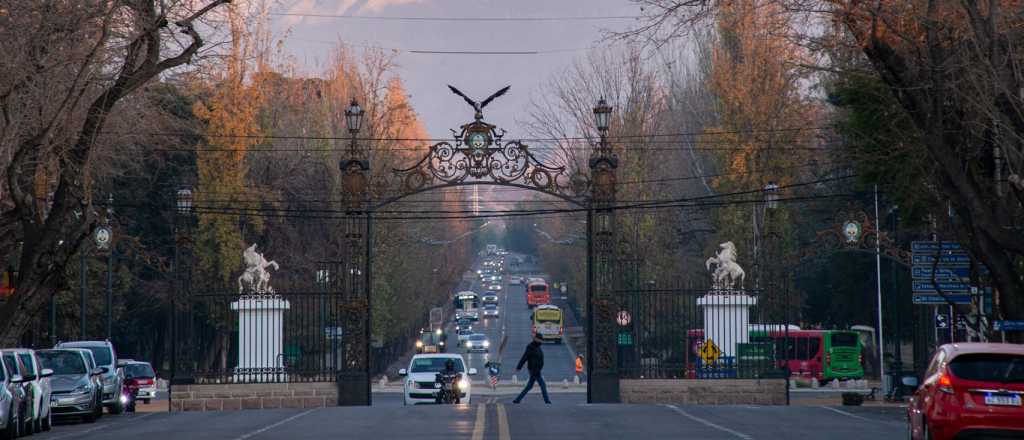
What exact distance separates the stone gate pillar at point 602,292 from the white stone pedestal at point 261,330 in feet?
26.2

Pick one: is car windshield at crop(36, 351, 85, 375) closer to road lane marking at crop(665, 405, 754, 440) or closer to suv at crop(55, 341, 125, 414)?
suv at crop(55, 341, 125, 414)

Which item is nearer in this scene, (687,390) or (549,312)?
(687,390)

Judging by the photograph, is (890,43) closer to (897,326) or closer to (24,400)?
(24,400)

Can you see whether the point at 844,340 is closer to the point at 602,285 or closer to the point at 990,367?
the point at 602,285

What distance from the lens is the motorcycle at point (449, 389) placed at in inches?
1433

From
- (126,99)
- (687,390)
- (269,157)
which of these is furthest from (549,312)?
(126,99)

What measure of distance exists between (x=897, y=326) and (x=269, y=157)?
89.5ft

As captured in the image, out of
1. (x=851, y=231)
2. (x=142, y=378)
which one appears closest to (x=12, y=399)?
(x=851, y=231)

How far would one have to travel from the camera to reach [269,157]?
192 ft

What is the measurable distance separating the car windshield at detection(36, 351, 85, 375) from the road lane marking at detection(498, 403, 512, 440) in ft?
30.1

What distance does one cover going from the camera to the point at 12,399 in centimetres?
2327

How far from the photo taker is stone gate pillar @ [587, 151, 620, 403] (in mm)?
34000

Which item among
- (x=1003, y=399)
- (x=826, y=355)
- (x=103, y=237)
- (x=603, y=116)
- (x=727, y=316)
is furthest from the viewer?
(x=826, y=355)

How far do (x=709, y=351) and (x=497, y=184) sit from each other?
6.66 meters
